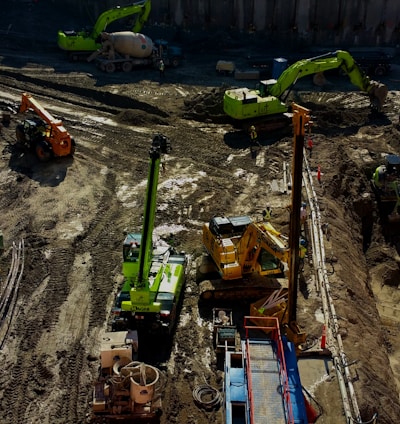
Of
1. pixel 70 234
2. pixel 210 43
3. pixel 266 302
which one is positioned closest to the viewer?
pixel 266 302

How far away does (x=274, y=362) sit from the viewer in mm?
11898

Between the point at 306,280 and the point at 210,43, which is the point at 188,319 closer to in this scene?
the point at 306,280

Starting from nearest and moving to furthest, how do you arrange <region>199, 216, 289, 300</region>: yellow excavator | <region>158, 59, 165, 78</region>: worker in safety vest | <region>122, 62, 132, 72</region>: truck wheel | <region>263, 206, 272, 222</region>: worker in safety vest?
<region>199, 216, 289, 300</region>: yellow excavator
<region>263, 206, 272, 222</region>: worker in safety vest
<region>158, 59, 165, 78</region>: worker in safety vest
<region>122, 62, 132, 72</region>: truck wheel

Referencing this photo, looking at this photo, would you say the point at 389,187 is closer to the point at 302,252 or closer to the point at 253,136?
the point at 253,136

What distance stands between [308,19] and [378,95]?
1234cm

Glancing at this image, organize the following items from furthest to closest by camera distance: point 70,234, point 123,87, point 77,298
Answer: point 123,87
point 70,234
point 77,298

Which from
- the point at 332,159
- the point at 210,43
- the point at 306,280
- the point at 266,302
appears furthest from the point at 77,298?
the point at 210,43

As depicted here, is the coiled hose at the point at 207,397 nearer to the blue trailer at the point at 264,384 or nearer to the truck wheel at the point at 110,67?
the blue trailer at the point at 264,384

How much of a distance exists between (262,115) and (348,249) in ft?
30.5

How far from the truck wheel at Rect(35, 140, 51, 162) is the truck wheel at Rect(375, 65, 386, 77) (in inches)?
810

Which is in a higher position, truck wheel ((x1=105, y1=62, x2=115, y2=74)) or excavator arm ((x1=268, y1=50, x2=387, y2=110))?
excavator arm ((x1=268, y1=50, x2=387, y2=110))

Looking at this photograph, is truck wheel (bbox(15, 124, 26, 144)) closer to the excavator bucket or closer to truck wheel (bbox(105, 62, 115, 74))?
truck wheel (bbox(105, 62, 115, 74))

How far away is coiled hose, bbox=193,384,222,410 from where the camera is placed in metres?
12.1

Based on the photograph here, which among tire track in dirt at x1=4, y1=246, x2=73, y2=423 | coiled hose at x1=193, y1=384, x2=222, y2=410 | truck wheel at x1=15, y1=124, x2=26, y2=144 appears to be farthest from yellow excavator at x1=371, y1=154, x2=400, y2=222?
truck wheel at x1=15, y1=124, x2=26, y2=144
